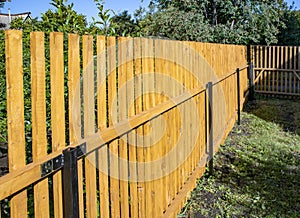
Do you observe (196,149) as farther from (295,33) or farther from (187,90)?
(295,33)

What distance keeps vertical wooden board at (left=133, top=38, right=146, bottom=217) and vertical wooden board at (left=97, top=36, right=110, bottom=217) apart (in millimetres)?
464

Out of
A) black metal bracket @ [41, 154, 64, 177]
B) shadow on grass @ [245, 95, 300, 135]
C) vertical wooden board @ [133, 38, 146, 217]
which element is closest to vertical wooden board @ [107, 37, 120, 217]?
vertical wooden board @ [133, 38, 146, 217]

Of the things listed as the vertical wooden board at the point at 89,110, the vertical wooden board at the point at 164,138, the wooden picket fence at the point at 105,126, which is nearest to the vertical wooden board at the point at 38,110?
the wooden picket fence at the point at 105,126

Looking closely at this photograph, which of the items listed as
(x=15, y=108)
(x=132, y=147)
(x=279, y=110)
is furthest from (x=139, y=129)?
(x=279, y=110)

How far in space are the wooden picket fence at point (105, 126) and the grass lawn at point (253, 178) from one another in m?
0.27

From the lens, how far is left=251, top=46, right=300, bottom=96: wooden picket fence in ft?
41.8

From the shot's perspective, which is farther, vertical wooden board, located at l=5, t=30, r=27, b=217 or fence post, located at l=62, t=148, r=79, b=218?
fence post, located at l=62, t=148, r=79, b=218

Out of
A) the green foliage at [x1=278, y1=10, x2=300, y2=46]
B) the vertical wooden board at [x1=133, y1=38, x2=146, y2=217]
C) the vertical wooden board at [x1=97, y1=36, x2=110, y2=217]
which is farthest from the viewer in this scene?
the green foliage at [x1=278, y1=10, x2=300, y2=46]

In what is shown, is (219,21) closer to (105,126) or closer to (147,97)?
(147,97)

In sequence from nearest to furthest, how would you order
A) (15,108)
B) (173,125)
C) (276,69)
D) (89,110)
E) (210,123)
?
(15,108), (89,110), (173,125), (210,123), (276,69)

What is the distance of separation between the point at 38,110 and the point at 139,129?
1210 mm

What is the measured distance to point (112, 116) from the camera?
2.37 meters

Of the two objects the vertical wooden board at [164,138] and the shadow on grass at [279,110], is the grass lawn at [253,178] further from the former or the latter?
the vertical wooden board at [164,138]

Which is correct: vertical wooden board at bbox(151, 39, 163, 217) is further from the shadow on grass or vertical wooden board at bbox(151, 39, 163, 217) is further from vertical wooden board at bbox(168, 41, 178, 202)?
the shadow on grass
